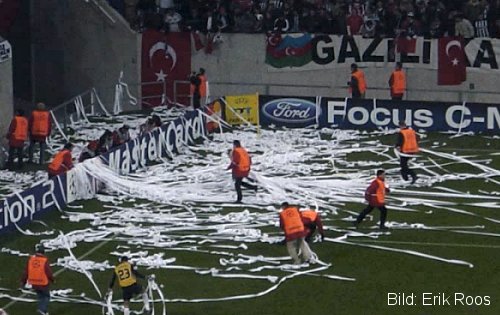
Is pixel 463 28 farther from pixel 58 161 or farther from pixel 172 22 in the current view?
pixel 58 161

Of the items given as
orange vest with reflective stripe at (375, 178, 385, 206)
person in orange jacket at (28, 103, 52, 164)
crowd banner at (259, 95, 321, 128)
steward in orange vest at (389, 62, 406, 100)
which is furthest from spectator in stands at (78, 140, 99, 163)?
steward in orange vest at (389, 62, 406, 100)

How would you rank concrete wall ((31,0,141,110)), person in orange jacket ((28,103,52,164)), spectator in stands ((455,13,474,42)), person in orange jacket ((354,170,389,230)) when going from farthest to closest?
concrete wall ((31,0,141,110)), spectator in stands ((455,13,474,42)), person in orange jacket ((28,103,52,164)), person in orange jacket ((354,170,389,230))

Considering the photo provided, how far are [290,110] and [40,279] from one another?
64.2 feet

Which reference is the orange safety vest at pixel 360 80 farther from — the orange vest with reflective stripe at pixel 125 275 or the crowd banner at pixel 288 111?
the orange vest with reflective stripe at pixel 125 275

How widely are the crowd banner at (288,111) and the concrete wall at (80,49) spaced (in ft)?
21.2

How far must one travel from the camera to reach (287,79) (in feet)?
159

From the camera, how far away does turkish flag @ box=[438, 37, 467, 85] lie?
4647 centimetres

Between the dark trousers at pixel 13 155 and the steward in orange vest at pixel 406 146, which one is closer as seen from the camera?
the steward in orange vest at pixel 406 146

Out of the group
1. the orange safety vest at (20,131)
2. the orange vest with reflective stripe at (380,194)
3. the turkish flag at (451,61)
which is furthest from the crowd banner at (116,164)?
the turkish flag at (451,61)

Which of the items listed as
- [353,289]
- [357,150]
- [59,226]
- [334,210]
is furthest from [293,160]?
[353,289]

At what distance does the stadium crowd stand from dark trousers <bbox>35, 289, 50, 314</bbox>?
23.5 meters

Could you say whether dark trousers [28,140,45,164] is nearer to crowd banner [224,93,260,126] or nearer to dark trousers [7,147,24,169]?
dark trousers [7,147,24,169]

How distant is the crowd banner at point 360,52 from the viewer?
4650 centimetres

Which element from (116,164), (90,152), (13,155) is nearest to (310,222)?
(116,164)
